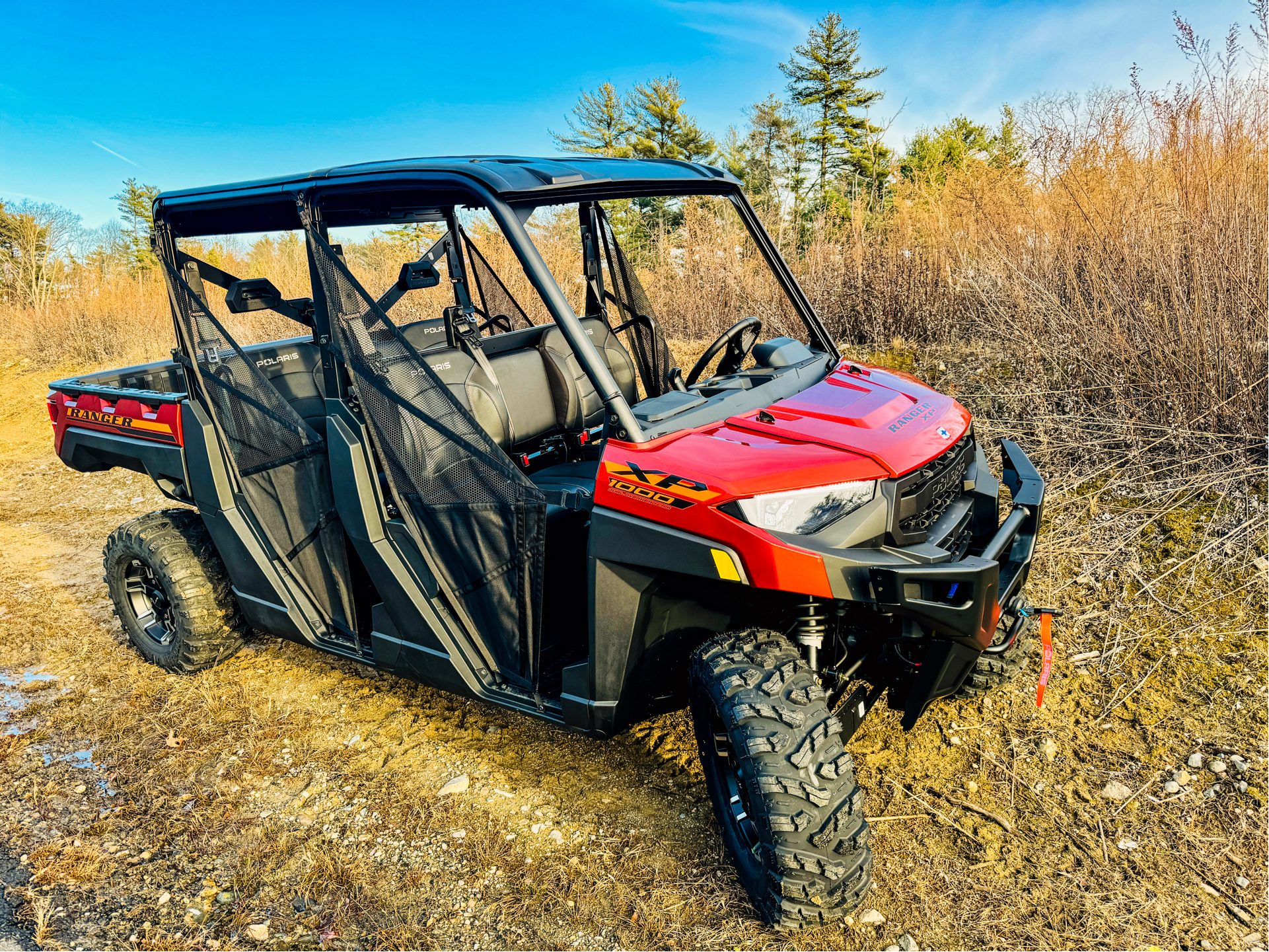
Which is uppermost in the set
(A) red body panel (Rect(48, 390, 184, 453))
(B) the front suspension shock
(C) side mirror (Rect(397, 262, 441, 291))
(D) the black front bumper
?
(C) side mirror (Rect(397, 262, 441, 291))

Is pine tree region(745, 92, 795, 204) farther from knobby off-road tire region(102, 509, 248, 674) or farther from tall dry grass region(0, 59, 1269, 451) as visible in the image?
knobby off-road tire region(102, 509, 248, 674)

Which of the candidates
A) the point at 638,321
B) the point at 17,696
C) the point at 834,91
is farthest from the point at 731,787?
the point at 834,91

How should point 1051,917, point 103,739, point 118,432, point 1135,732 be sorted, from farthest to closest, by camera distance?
1. point 118,432
2. point 103,739
3. point 1135,732
4. point 1051,917

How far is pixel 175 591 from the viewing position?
3.71 meters

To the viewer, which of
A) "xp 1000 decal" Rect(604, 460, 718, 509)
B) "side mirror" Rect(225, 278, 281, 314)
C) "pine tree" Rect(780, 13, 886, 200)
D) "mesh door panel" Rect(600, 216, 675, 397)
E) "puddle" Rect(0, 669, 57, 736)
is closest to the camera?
"xp 1000 decal" Rect(604, 460, 718, 509)

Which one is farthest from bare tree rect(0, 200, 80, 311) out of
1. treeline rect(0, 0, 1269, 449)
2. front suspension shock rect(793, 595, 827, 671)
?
front suspension shock rect(793, 595, 827, 671)

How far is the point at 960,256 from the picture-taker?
21.6 ft

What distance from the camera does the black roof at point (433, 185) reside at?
245cm

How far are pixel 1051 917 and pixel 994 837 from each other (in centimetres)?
32

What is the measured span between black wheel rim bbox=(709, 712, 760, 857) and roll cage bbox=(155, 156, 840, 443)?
0.93 meters

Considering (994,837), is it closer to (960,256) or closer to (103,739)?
(103,739)

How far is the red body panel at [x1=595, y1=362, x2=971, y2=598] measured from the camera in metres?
2.12

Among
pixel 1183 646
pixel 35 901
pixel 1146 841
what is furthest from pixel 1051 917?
pixel 35 901

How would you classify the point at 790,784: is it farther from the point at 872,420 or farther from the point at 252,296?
the point at 252,296
